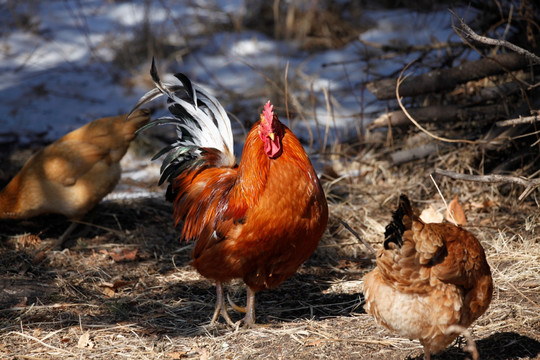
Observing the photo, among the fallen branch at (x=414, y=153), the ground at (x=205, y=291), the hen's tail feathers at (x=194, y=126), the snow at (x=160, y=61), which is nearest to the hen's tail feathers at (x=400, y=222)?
the ground at (x=205, y=291)

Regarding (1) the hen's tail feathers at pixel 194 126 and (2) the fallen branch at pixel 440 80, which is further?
(2) the fallen branch at pixel 440 80

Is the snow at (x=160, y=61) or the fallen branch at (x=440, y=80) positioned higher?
the fallen branch at (x=440, y=80)

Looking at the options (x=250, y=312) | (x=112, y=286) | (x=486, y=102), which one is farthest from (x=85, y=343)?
(x=486, y=102)

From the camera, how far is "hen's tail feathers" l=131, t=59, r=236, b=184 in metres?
4.46

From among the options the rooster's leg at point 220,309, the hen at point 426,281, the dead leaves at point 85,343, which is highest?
the hen at point 426,281

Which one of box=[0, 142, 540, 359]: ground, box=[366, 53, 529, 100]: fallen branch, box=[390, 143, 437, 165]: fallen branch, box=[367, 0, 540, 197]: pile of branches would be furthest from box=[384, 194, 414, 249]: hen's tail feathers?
box=[390, 143, 437, 165]: fallen branch

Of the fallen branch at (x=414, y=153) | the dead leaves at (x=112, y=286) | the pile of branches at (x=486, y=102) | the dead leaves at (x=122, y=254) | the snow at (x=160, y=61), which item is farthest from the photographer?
the snow at (x=160, y=61)

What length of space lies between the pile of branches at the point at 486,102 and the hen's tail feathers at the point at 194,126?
5.58 feet

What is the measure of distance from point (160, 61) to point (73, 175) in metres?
4.05

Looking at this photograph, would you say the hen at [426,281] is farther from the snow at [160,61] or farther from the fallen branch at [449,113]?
the snow at [160,61]

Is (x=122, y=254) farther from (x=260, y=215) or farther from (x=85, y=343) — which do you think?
(x=260, y=215)

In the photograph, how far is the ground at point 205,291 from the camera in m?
3.50

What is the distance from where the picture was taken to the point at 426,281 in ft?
9.21

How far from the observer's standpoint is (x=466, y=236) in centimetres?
303
